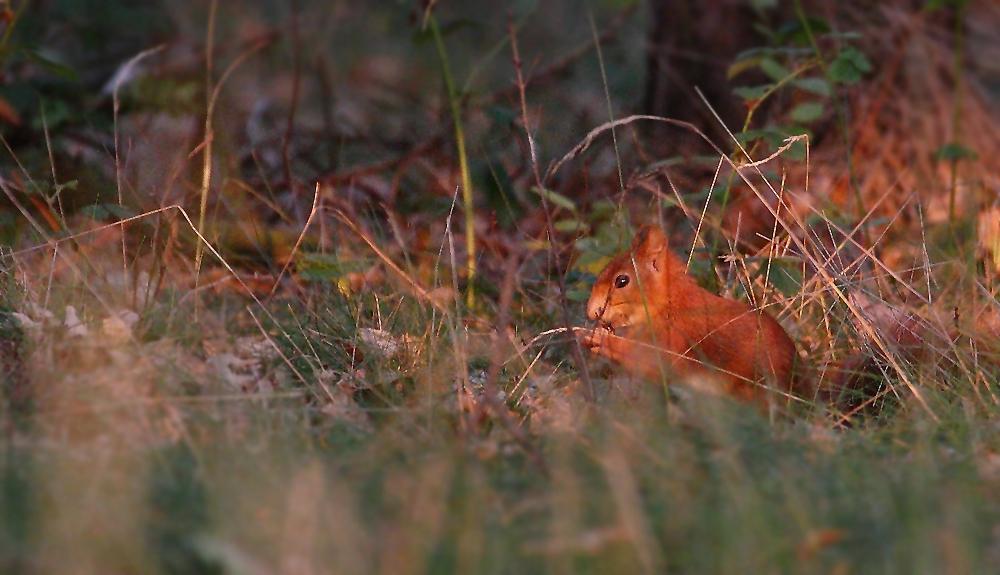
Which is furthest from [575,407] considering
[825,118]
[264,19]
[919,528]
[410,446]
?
[264,19]

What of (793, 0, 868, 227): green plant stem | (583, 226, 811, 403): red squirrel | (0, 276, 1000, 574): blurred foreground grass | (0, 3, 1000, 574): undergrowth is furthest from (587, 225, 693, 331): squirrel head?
Result: (0, 276, 1000, 574): blurred foreground grass

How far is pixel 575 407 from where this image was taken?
7.68ft

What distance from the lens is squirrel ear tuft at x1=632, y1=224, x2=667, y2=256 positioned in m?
3.12

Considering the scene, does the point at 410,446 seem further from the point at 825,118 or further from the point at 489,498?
the point at 825,118

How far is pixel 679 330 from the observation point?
299 cm

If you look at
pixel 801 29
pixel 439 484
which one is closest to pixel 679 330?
pixel 801 29

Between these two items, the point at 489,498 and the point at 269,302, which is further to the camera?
the point at 269,302

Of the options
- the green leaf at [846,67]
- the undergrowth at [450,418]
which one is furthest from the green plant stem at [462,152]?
the green leaf at [846,67]

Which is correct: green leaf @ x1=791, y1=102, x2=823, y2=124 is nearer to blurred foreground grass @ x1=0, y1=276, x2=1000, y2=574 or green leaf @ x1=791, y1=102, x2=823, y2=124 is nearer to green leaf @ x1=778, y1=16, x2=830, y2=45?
green leaf @ x1=778, y1=16, x2=830, y2=45

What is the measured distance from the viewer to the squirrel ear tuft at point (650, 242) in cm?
312

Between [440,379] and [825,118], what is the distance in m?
2.91

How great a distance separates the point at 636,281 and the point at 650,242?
0.39ft

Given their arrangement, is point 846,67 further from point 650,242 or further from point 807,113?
point 650,242

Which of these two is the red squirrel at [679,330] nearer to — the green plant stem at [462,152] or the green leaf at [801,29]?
the green plant stem at [462,152]
